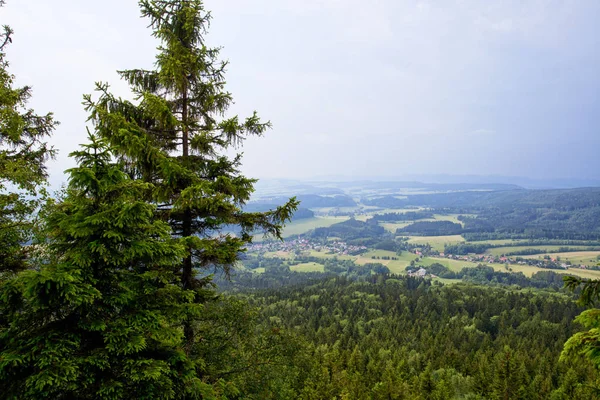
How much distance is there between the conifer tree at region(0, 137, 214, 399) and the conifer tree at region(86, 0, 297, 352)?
58.0 inches

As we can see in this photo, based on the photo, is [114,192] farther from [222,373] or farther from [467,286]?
[467,286]

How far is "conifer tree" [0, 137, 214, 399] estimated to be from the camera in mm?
5508

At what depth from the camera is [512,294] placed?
99.7 m

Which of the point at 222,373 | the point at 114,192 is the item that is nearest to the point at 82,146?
the point at 114,192

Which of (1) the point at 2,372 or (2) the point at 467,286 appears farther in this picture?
(2) the point at 467,286

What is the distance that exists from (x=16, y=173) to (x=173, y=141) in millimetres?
3913

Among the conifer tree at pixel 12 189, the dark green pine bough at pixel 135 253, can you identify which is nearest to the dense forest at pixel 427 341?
the dark green pine bough at pixel 135 253

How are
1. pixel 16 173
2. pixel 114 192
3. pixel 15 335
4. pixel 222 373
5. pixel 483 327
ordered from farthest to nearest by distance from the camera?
1. pixel 483 327
2. pixel 222 373
3. pixel 16 173
4. pixel 114 192
5. pixel 15 335

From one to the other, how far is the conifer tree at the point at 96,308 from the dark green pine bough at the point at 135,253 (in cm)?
2

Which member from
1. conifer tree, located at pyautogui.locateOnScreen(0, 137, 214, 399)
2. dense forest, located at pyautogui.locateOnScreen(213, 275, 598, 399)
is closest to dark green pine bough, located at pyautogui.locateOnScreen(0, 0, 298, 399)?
conifer tree, located at pyautogui.locateOnScreen(0, 137, 214, 399)

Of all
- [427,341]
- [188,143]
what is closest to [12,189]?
[188,143]

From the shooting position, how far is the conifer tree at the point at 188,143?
8.34m

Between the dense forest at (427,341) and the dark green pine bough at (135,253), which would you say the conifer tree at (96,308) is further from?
the dense forest at (427,341)

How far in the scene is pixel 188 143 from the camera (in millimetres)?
9758
